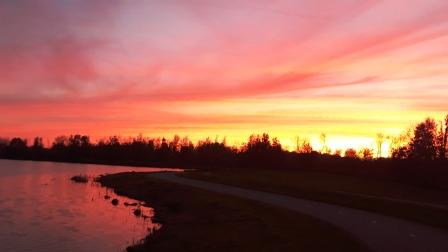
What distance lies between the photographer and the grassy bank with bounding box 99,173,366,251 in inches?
797

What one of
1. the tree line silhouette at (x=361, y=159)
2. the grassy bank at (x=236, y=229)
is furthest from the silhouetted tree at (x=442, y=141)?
the grassy bank at (x=236, y=229)

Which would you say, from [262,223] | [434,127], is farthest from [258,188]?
[434,127]

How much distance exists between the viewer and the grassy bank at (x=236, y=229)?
20.3 m

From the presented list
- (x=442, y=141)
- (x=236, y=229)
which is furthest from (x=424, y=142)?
(x=236, y=229)

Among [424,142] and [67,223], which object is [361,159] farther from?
[67,223]

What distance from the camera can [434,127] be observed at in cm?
8644

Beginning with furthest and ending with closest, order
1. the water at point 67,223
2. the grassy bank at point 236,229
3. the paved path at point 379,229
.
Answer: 1. the water at point 67,223
2. the grassy bank at point 236,229
3. the paved path at point 379,229

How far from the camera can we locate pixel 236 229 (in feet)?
85.6

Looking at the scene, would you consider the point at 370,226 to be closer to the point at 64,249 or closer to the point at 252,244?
the point at 252,244

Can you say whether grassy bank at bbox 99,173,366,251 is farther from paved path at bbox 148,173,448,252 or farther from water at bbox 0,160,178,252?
water at bbox 0,160,178,252

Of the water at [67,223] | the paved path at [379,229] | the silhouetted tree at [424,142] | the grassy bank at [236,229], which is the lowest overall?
the water at [67,223]

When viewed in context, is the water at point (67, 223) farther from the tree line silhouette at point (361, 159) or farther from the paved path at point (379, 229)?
the tree line silhouette at point (361, 159)

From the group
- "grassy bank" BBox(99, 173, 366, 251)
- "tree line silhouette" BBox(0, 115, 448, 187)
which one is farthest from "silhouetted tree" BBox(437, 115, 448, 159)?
"grassy bank" BBox(99, 173, 366, 251)

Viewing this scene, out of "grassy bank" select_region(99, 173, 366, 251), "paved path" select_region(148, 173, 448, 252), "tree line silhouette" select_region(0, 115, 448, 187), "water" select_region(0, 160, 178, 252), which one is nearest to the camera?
"paved path" select_region(148, 173, 448, 252)
